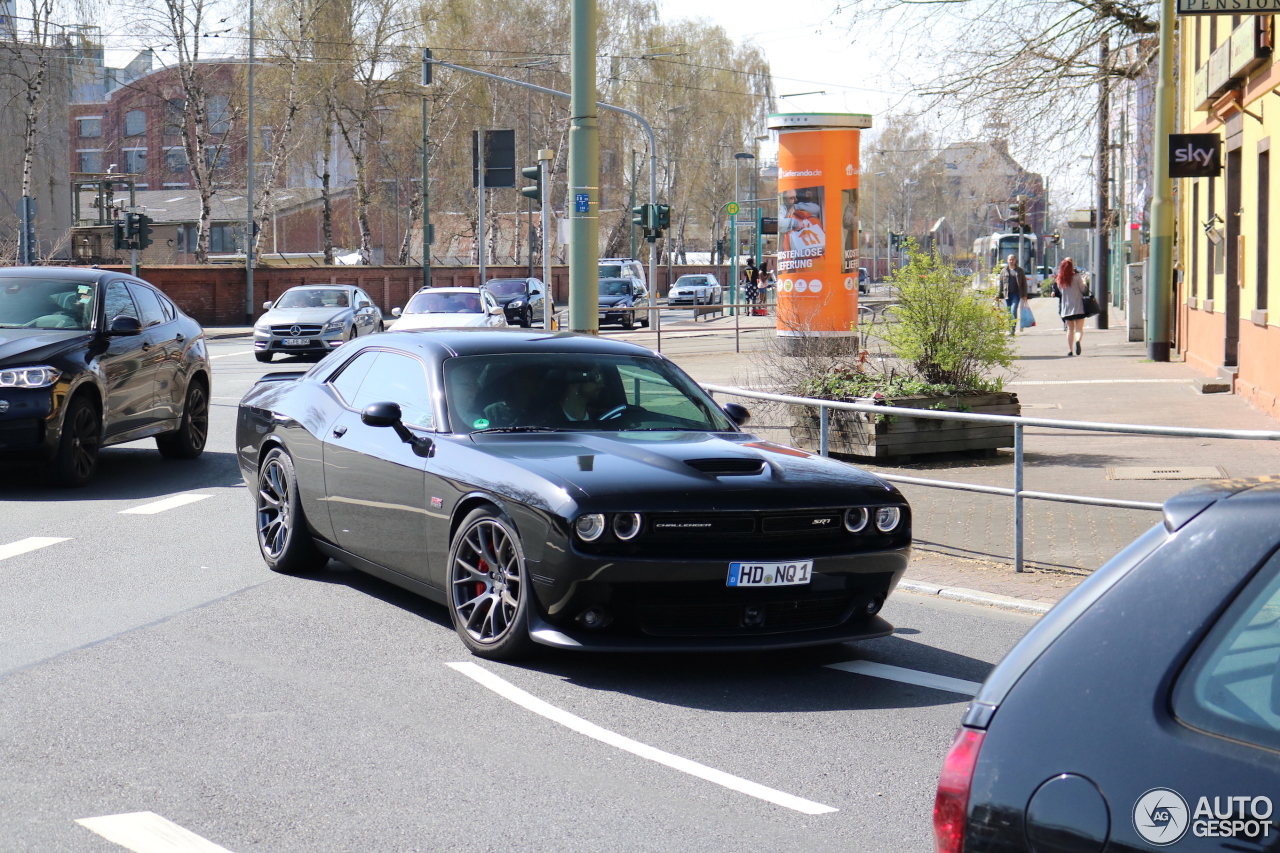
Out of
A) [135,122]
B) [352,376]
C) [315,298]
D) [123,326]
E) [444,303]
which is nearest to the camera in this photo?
[352,376]

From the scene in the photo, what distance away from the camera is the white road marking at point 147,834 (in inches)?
166

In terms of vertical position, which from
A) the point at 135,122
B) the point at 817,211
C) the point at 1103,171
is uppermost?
the point at 135,122

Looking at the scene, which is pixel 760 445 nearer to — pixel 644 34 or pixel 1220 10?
pixel 1220 10

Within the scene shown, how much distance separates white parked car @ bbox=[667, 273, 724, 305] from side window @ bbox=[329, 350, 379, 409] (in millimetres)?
56898

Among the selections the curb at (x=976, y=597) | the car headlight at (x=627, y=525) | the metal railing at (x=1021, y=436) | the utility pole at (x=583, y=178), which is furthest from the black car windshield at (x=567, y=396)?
the utility pole at (x=583, y=178)

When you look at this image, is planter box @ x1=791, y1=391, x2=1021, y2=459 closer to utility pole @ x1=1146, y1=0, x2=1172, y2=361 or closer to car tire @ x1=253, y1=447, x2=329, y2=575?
car tire @ x1=253, y1=447, x2=329, y2=575

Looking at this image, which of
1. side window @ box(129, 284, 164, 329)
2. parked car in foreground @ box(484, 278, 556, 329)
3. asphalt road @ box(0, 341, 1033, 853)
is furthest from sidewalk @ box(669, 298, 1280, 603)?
parked car in foreground @ box(484, 278, 556, 329)

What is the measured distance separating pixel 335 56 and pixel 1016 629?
5654cm

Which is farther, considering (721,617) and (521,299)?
(521,299)

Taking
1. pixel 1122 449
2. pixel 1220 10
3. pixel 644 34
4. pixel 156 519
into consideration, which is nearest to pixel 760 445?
pixel 156 519

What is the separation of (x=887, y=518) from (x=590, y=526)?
4.41 ft

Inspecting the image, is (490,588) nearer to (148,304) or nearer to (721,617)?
(721,617)

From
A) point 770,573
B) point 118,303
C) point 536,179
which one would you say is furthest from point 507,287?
point 770,573

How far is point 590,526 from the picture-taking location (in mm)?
5906
